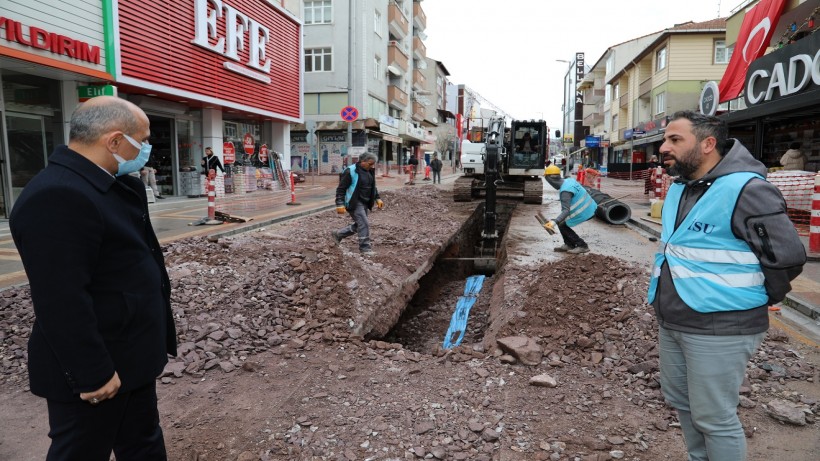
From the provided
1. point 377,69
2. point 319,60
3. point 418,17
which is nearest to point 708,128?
point 319,60

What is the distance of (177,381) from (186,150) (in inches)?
631

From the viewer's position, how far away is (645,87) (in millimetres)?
37625

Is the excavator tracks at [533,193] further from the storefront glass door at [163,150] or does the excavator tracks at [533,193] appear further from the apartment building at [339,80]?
the apartment building at [339,80]

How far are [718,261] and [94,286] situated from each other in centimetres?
254

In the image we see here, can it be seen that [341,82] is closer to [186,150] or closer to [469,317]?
[186,150]

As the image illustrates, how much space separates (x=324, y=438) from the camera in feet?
11.0

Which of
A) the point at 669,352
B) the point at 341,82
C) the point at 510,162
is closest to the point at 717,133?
the point at 669,352

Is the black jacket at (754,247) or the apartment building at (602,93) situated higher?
the apartment building at (602,93)

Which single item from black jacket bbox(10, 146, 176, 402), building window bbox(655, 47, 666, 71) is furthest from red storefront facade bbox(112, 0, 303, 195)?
building window bbox(655, 47, 666, 71)

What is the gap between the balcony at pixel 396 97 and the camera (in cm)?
4116

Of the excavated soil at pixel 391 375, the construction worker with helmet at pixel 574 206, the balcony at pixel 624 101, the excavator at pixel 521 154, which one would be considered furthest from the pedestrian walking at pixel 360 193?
the balcony at pixel 624 101

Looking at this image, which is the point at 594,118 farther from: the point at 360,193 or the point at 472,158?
the point at 360,193

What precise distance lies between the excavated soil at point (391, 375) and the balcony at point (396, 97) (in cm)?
3540

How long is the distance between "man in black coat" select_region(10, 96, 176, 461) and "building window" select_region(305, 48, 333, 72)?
34.9 m
